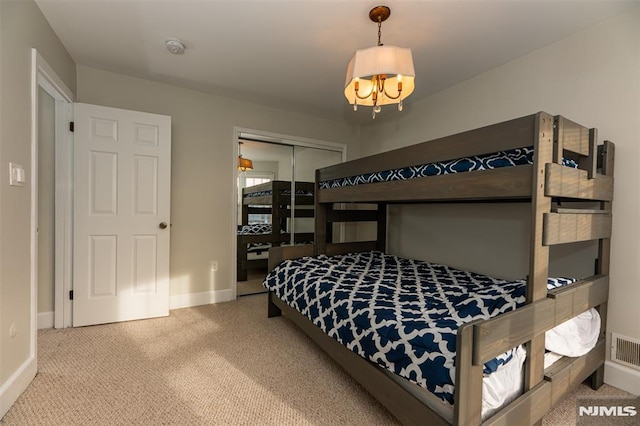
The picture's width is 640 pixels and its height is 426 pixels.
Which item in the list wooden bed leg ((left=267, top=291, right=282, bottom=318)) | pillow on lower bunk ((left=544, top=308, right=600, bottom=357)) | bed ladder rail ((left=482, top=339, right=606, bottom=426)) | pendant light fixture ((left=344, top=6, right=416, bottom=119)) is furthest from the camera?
wooden bed leg ((left=267, top=291, right=282, bottom=318))

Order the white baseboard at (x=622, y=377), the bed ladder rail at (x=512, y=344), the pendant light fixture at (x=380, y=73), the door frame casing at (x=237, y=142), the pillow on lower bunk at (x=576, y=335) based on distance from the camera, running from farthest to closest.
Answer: the door frame casing at (x=237, y=142) → the white baseboard at (x=622, y=377) → the pendant light fixture at (x=380, y=73) → the pillow on lower bunk at (x=576, y=335) → the bed ladder rail at (x=512, y=344)

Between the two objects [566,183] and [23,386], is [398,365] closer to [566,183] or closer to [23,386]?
[566,183]

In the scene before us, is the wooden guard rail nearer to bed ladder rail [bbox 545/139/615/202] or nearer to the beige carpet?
bed ladder rail [bbox 545/139/615/202]

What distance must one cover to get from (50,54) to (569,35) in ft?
11.6

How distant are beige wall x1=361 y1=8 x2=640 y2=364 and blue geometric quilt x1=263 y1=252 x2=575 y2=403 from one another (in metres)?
0.44

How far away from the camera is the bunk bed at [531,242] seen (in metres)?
1.08

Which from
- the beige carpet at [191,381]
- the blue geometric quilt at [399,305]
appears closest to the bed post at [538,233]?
the blue geometric quilt at [399,305]

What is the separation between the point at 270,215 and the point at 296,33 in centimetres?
209

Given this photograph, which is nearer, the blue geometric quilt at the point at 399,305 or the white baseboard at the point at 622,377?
the blue geometric quilt at the point at 399,305

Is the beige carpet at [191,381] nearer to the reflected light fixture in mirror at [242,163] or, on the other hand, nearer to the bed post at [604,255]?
the bed post at [604,255]

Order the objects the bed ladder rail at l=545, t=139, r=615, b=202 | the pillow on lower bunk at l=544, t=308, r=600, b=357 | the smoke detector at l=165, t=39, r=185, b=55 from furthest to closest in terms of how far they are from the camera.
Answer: the smoke detector at l=165, t=39, r=185, b=55, the pillow on lower bunk at l=544, t=308, r=600, b=357, the bed ladder rail at l=545, t=139, r=615, b=202

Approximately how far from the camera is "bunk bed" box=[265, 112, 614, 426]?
108cm

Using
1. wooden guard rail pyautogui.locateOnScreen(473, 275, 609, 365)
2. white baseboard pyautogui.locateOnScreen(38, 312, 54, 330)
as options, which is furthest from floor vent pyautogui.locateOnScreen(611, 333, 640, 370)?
white baseboard pyautogui.locateOnScreen(38, 312, 54, 330)

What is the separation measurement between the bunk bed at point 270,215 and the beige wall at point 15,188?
1.89m
